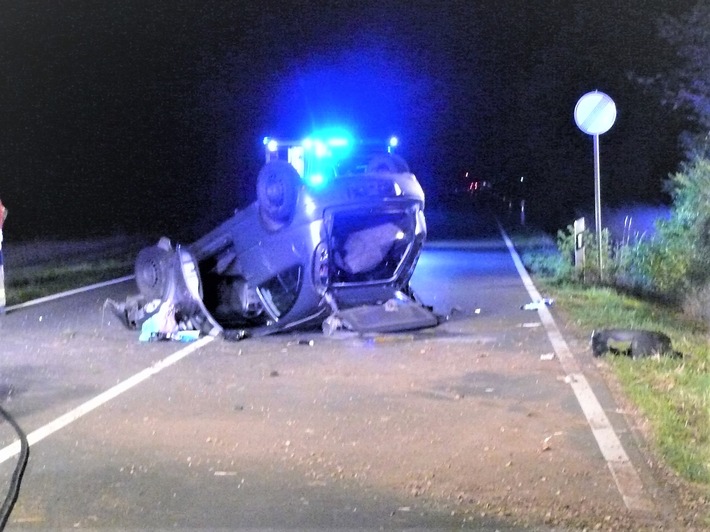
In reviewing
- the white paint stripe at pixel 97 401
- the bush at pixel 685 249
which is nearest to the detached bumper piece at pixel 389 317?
the white paint stripe at pixel 97 401

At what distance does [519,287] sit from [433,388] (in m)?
Result: 8.20

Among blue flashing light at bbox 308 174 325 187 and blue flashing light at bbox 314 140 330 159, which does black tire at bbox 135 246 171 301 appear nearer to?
blue flashing light at bbox 308 174 325 187

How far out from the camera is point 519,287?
16.7m

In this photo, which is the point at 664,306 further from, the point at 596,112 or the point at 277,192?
the point at 277,192

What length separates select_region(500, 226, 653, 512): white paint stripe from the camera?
5.72m

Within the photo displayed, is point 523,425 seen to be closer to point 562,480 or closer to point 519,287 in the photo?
point 562,480

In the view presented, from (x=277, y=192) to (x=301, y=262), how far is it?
88cm

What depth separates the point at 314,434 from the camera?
23.7ft

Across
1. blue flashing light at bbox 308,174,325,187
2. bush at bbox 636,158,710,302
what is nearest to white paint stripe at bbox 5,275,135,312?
blue flashing light at bbox 308,174,325,187

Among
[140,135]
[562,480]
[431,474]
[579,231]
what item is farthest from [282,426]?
[140,135]

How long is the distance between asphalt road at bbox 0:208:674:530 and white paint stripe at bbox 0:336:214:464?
0.09 feet

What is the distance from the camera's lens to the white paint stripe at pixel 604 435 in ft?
18.8

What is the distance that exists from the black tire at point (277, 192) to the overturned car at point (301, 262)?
0.01m

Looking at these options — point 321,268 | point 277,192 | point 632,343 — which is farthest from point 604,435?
point 277,192
